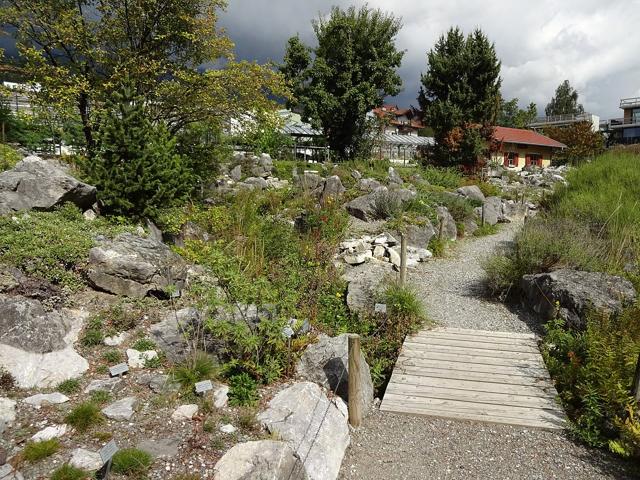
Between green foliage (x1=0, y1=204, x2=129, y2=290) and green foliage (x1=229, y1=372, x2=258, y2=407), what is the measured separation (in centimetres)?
251

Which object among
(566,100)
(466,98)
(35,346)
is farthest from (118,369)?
(566,100)

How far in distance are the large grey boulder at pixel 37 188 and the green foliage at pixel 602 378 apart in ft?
23.4

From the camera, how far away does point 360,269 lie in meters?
8.66

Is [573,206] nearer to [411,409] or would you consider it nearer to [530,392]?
[530,392]

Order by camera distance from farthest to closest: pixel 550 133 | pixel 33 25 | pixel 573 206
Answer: pixel 550 133 → pixel 573 206 → pixel 33 25

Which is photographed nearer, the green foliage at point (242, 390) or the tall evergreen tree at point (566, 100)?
the green foliage at point (242, 390)

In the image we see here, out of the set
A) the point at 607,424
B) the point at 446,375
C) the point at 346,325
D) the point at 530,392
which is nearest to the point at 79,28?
the point at 346,325

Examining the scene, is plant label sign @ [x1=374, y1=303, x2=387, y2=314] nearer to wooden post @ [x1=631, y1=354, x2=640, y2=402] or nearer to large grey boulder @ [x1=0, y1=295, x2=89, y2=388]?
wooden post @ [x1=631, y1=354, x2=640, y2=402]

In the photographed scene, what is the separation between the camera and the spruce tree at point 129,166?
7.28 meters

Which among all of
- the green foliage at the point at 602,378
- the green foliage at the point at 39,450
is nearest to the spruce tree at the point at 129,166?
the green foliage at the point at 39,450

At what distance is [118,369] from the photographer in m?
4.19

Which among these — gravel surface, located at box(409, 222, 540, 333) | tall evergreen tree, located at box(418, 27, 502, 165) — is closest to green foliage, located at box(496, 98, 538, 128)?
tall evergreen tree, located at box(418, 27, 502, 165)

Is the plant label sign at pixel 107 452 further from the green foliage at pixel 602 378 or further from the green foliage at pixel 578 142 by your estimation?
the green foliage at pixel 578 142

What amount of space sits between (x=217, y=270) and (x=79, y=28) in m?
7.44
